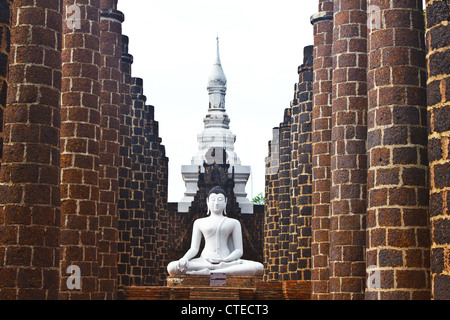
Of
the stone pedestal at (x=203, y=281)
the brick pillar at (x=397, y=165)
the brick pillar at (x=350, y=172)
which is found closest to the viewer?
the brick pillar at (x=397, y=165)

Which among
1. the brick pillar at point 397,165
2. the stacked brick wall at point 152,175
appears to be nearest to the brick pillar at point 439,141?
the brick pillar at point 397,165

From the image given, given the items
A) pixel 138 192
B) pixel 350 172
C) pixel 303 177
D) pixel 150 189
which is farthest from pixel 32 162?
pixel 150 189

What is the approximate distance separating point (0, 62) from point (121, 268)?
12.8m

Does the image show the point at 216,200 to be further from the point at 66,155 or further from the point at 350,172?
the point at 350,172

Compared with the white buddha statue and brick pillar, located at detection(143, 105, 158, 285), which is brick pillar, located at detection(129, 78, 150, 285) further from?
the white buddha statue

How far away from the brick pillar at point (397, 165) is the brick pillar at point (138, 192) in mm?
10660

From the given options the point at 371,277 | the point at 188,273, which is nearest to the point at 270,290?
the point at 188,273

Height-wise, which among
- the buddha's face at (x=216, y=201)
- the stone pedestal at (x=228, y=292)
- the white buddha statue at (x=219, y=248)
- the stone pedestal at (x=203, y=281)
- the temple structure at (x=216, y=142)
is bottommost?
the stone pedestal at (x=228, y=292)

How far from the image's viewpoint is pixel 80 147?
43.1 feet

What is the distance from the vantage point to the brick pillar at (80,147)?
12969mm

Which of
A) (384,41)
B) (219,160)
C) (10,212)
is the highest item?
(219,160)

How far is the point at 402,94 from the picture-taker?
10031 mm

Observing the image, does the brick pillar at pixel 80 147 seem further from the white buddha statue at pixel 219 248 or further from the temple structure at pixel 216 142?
the temple structure at pixel 216 142
